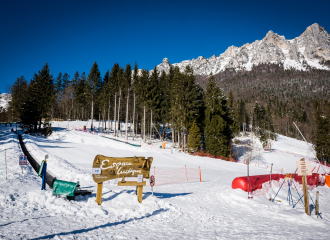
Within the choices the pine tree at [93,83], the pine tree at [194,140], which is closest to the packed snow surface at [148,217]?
the pine tree at [194,140]

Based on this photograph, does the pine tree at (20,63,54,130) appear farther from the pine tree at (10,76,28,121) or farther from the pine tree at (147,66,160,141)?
the pine tree at (147,66,160,141)

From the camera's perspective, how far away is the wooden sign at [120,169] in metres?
7.53

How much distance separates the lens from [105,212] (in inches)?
252

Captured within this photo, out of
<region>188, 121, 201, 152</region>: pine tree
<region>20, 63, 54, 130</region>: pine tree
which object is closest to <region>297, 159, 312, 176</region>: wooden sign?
<region>188, 121, 201, 152</region>: pine tree

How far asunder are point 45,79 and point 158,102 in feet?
84.1

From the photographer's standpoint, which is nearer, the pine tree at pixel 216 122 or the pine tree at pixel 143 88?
the pine tree at pixel 216 122

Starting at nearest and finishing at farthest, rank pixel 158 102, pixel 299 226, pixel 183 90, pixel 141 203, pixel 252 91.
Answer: pixel 299 226
pixel 141 203
pixel 183 90
pixel 158 102
pixel 252 91

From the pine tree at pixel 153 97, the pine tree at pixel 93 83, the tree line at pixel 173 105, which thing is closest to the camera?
the tree line at pixel 173 105

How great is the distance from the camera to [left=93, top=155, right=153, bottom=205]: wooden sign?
7531 mm

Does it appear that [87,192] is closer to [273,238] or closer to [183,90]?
[273,238]

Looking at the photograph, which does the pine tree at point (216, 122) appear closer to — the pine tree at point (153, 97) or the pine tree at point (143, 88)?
the pine tree at point (153, 97)

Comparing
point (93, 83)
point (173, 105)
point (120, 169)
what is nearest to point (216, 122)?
point (173, 105)

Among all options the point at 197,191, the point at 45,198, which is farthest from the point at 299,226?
the point at 45,198

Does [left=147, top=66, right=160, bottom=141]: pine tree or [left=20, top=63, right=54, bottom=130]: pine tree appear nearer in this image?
[left=20, top=63, right=54, bottom=130]: pine tree
